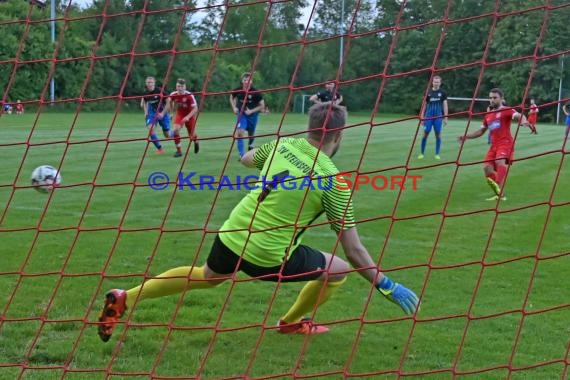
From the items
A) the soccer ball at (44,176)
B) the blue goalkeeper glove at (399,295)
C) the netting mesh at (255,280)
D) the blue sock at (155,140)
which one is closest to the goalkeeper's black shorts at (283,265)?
the netting mesh at (255,280)

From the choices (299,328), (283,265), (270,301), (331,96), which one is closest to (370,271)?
(283,265)

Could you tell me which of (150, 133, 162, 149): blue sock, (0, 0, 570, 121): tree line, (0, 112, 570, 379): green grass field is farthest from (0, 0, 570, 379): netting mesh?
(0, 0, 570, 121): tree line

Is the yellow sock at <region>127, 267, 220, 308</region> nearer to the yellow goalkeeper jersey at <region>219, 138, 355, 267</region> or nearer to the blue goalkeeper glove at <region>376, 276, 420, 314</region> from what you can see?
the yellow goalkeeper jersey at <region>219, 138, 355, 267</region>

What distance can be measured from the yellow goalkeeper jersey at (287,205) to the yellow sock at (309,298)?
33cm

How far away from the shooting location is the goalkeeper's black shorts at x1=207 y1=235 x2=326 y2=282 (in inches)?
160

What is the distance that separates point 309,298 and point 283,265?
40cm

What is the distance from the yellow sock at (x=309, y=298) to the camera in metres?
4.25

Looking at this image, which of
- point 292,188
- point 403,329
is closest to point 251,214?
point 292,188

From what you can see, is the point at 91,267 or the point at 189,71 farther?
the point at 189,71

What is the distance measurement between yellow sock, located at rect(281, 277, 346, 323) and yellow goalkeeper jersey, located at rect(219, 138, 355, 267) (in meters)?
0.33

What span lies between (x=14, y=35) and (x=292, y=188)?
911 cm

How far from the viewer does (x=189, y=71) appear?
90.8ft

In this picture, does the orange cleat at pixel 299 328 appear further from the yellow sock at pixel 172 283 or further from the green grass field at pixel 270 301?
the yellow sock at pixel 172 283

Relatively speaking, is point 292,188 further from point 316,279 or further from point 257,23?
point 257,23
